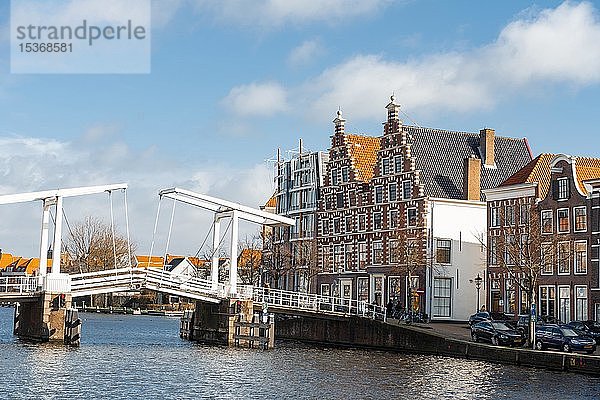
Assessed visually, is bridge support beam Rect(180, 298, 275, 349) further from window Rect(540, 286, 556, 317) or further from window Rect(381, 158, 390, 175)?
window Rect(381, 158, 390, 175)

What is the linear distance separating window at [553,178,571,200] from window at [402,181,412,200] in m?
13.7

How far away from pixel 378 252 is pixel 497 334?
25.0 metres

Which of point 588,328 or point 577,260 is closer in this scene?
point 588,328

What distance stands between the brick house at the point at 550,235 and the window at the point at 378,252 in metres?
10.1

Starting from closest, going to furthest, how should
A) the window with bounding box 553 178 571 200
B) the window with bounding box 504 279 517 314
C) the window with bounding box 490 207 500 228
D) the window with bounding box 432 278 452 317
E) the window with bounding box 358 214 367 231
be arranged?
the window with bounding box 553 178 571 200 → the window with bounding box 504 279 517 314 → the window with bounding box 490 207 500 228 → the window with bounding box 432 278 452 317 → the window with bounding box 358 214 367 231

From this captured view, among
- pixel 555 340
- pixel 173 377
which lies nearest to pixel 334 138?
pixel 555 340

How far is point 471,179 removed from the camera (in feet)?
249

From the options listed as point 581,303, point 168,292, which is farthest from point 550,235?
point 168,292

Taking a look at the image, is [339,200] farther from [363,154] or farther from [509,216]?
[509,216]

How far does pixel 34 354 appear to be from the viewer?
50.1m

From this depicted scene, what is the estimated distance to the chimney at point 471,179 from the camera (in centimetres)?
7562

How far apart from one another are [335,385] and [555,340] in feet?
43.9

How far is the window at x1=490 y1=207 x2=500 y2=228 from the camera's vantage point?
69500 mm

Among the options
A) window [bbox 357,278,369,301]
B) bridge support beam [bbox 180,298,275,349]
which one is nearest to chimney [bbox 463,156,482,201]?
window [bbox 357,278,369,301]
